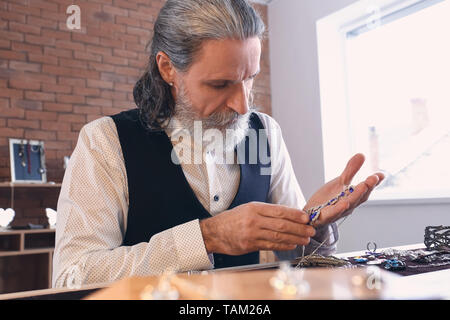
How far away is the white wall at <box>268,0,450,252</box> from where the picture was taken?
3.60 metres

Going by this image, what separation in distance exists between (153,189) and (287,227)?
58cm

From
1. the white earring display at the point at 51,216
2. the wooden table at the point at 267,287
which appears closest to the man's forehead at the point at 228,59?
the wooden table at the point at 267,287

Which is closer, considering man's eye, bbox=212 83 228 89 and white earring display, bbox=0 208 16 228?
man's eye, bbox=212 83 228 89

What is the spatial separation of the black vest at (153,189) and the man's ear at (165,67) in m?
0.24

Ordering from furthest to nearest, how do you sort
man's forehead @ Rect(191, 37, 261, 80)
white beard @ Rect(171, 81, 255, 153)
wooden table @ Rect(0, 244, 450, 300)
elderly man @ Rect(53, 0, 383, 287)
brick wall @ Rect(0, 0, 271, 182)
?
brick wall @ Rect(0, 0, 271, 182)
white beard @ Rect(171, 81, 255, 153)
man's forehead @ Rect(191, 37, 261, 80)
elderly man @ Rect(53, 0, 383, 287)
wooden table @ Rect(0, 244, 450, 300)

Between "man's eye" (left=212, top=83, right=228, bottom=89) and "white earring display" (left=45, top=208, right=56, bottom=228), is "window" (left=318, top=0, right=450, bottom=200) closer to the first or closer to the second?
"man's eye" (left=212, top=83, right=228, bottom=89)

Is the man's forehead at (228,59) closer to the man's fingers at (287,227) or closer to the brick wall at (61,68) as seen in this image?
the man's fingers at (287,227)

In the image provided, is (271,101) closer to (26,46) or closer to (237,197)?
(26,46)

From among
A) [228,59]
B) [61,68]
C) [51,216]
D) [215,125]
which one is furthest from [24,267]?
[228,59]

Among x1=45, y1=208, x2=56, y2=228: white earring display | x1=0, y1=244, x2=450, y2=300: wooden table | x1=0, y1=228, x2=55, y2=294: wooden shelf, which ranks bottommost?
x1=0, y1=228, x2=55, y2=294: wooden shelf

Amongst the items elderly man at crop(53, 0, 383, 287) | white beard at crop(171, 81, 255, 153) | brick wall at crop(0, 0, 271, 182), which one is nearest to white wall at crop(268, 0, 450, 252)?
brick wall at crop(0, 0, 271, 182)

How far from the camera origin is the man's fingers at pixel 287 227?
0.92m
